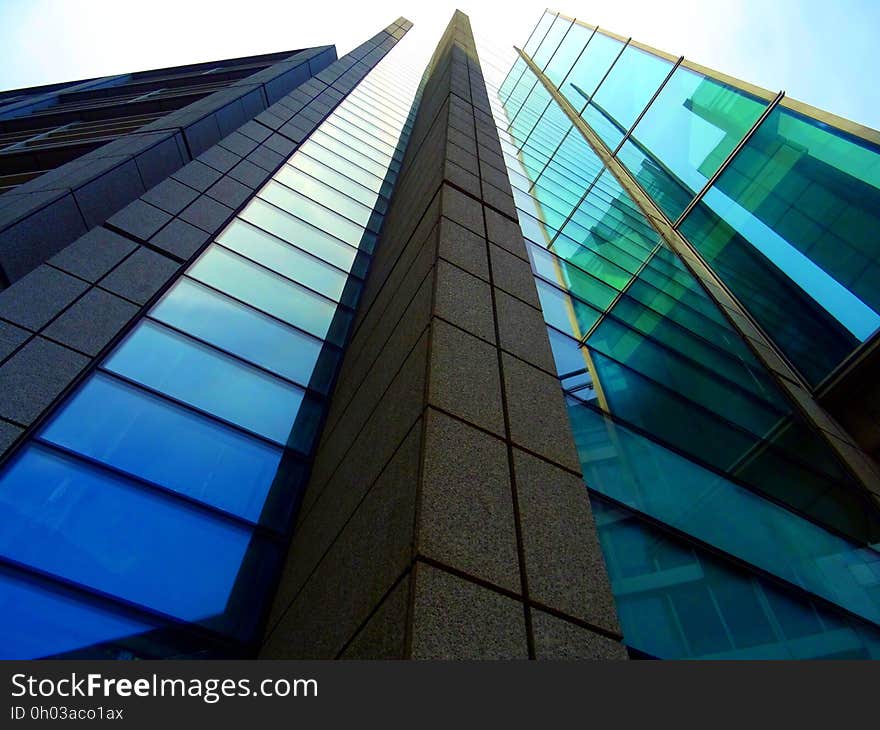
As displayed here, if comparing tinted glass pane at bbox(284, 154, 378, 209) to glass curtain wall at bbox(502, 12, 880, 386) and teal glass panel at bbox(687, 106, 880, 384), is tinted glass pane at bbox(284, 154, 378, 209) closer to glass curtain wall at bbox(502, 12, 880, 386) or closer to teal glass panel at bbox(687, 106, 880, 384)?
glass curtain wall at bbox(502, 12, 880, 386)

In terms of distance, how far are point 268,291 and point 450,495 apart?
5812mm

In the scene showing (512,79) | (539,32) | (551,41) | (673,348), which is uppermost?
(539,32)

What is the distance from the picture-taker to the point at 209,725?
2.66 meters

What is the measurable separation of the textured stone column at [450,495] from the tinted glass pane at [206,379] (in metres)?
0.64

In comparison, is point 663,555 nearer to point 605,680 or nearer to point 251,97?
point 605,680

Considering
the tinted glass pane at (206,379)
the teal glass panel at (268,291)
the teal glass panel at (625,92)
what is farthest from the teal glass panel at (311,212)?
the teal glass panel at (625,92)

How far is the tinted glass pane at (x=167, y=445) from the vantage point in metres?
5.35

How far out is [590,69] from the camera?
814 inches

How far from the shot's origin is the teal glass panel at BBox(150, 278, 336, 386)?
7.22m

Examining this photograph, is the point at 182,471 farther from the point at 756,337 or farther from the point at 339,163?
the point at 339,163

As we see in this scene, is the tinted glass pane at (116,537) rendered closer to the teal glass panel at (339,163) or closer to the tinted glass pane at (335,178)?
the tinted glass pane at (335,178)

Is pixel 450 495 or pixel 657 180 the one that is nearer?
pixel 450 495

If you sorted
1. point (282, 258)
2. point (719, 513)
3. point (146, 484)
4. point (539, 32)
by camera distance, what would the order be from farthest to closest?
1. point (539, 32)
2. point (282, 258)
3. point (719, 513)
4. point (146, 484)

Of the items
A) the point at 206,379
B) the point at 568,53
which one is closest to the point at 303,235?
the point at 206,379
